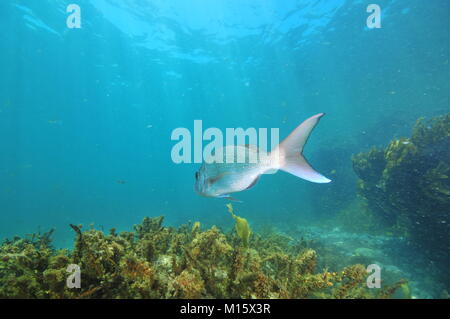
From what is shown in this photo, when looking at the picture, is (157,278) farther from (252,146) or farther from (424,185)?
(424,185)

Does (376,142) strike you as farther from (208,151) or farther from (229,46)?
(208,151)

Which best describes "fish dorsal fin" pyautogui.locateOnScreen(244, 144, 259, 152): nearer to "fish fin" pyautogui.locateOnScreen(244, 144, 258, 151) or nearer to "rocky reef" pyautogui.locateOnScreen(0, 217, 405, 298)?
"fish fin" pyautogui.locateOnScreen(244, 144, 258, 151)

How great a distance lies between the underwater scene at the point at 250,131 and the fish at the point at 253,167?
0.06 ft

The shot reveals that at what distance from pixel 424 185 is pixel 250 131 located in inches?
279

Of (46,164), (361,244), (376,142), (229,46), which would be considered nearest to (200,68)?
(229,46)

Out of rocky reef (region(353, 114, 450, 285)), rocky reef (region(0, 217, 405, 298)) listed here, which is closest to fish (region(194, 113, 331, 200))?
rocky reef (region(0, 217, 405, 298))

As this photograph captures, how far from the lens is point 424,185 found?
22.0ft

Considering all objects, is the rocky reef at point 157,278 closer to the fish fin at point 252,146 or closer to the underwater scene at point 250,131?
the underwater scene at point 250,131

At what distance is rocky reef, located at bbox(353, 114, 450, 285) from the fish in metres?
7.07

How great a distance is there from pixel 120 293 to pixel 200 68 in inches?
1299

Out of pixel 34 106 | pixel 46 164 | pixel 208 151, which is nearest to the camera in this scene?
pixel 208 151

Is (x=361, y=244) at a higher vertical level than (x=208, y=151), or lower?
lower

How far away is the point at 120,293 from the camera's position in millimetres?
2188

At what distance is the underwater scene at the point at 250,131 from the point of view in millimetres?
2410
